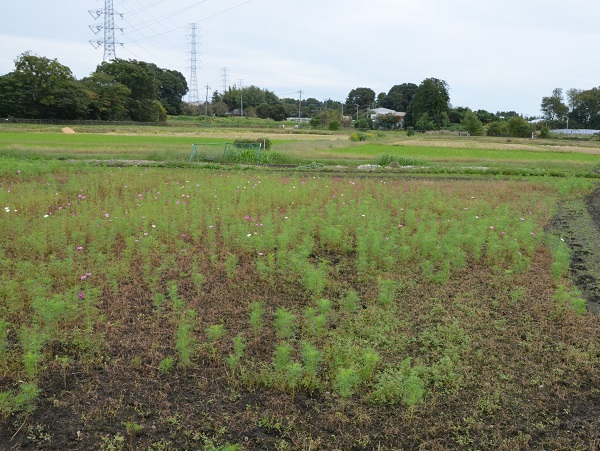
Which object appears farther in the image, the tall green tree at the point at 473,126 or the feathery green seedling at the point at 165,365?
the tall green tree at the point at 473,126

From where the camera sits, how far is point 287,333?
496 cm

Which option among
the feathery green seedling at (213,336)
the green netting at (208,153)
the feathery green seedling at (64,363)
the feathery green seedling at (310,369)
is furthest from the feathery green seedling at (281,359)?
the green netting at (208,153)

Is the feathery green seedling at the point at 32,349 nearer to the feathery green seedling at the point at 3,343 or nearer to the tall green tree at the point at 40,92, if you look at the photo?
the feathery green seedling at the point at 3,343

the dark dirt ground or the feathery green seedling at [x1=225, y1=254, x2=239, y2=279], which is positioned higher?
the feathery green seedling at [x1=225, y1=254, x2=239, y2=279]

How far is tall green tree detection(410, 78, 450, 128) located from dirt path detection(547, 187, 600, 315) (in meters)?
67.3

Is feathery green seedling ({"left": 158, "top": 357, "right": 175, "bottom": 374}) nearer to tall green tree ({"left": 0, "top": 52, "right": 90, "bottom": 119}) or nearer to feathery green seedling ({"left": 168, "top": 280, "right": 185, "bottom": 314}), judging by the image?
feathery green seedling ({"left": 168, "top": 280, "right": 185, "bottom": 314})

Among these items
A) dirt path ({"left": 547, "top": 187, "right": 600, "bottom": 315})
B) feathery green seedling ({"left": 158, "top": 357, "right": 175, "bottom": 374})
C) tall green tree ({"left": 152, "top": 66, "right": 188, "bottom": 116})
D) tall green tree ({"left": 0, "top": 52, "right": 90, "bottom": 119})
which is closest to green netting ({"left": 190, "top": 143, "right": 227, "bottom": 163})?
dirt path ({"left": 547, "top": 187, "right": 600, "bottom": 315})

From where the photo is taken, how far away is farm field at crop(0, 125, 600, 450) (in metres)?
3.75

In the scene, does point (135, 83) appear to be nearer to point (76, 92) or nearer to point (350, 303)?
point (76, 92)

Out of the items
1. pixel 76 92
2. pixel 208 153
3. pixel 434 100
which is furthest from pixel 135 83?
pixel 208 153

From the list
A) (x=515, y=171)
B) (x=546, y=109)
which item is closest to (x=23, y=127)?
(x=515, y=171)

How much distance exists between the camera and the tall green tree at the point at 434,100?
7856 centimetres

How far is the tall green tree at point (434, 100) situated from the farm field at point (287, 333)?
73221 mm

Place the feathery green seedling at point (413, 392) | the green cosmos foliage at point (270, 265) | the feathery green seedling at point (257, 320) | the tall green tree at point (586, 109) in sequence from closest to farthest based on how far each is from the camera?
the feathery green seedling at point (413, 392)
the green cosmos foliage at point (270, 265)
the feathery green seedling at point (257, 320)
the tall green tree at point (586, 109)
